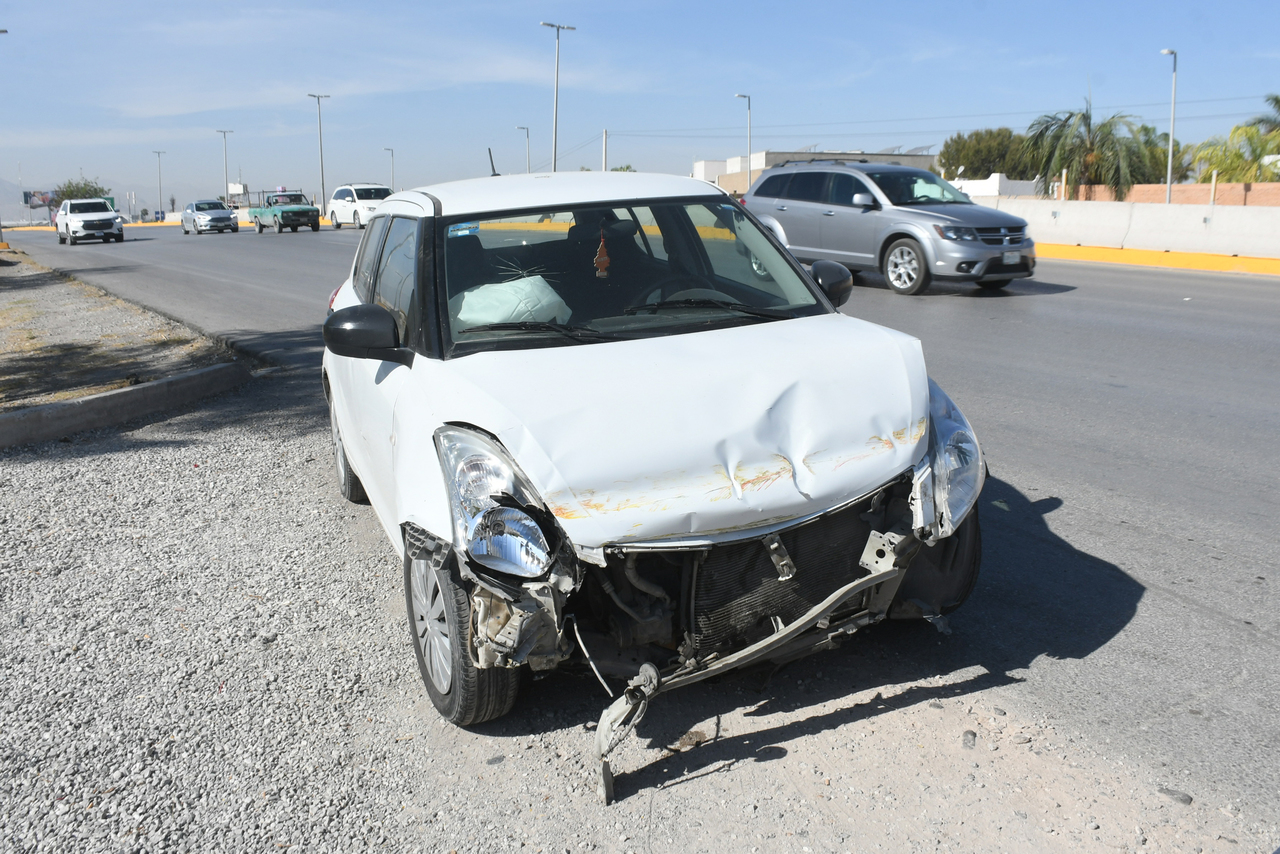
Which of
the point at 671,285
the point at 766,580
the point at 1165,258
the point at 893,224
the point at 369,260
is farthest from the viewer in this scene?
the point at 1165,258

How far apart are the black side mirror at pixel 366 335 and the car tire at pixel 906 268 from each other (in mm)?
11711

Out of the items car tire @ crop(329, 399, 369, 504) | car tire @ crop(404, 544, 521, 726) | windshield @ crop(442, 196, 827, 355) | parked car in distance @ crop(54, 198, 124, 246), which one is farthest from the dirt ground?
parked car in distance @ crop(54, 198, 124, 246)

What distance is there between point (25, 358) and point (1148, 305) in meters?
13.1

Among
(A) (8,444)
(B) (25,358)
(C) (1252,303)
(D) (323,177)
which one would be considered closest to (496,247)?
(A) (8,444)

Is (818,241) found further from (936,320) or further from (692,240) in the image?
(692,240)

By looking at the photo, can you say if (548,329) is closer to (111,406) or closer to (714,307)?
(714,307)

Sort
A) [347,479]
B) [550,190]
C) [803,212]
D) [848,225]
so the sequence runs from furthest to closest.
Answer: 1. [803,212]
2. [848,225]
3. [347,479]
4. [550,190]

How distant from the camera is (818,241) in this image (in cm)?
1575

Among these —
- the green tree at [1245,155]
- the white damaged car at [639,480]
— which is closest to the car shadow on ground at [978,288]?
the white damaged car at [639,480]

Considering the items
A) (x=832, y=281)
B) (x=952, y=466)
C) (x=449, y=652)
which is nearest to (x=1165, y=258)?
(x=832, y=281)

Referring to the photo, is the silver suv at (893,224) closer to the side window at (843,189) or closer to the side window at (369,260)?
the side window at (843,189)

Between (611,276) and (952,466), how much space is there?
1.60m

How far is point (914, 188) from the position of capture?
1518cm

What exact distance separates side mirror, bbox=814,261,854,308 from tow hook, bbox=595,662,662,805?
87.7 inches
